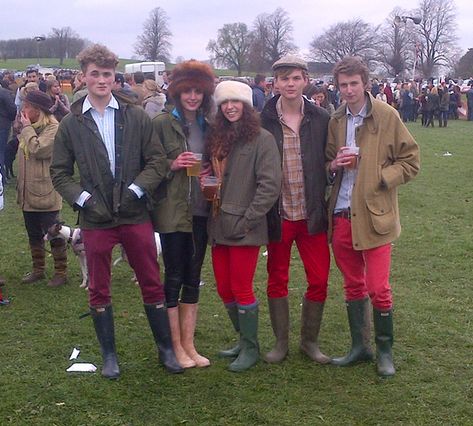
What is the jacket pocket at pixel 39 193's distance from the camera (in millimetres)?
6168

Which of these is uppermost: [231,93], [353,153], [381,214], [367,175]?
[231,93]

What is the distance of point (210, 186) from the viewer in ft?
13.8

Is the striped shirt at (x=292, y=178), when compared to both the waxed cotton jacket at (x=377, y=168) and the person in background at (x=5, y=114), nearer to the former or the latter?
the waxed cotton jacket at (x=377, y=168)

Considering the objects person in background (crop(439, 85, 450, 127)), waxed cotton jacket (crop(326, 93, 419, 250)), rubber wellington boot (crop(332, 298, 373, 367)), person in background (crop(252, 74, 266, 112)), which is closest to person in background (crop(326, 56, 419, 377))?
waxed cotton jacket (crop(326, 93, 419, 250))

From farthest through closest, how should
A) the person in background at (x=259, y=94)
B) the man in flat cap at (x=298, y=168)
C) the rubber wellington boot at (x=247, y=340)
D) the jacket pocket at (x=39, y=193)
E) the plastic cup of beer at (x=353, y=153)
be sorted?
the person in background at (x=259, y=94) → the jacket pocket at (x=39, y=193) → the rubber wellington boot at (x=247, y=340) → the man in flat cap at (x=298, y=168) → the plastic cup of beer at (x=353, y=153)

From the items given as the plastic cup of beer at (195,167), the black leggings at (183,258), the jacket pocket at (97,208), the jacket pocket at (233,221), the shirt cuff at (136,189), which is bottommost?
the black leggings at (183,258)

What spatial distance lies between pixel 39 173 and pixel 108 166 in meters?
2.23

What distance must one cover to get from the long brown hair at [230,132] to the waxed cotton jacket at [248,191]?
4 cm

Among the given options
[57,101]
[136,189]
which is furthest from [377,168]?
[57,101]

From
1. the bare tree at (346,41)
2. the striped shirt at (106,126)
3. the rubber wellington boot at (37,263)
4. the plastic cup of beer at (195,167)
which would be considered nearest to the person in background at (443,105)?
the rubber wellington boot at (37,263)


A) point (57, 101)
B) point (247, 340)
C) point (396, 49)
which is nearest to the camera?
point (247, 340)

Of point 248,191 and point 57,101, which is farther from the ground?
point 57,101

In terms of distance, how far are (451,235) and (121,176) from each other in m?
5.32

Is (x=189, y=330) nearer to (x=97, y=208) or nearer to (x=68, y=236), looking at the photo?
(x=97, y=208)
